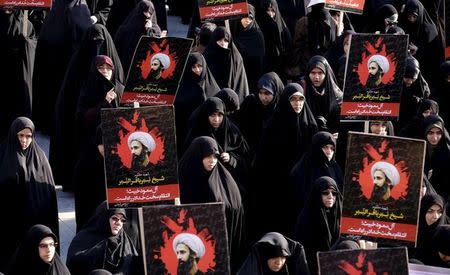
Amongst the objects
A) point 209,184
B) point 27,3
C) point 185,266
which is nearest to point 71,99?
point 27,3

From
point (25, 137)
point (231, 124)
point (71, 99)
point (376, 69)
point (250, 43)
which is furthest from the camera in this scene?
point (250, 43)

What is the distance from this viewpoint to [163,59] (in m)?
12.2

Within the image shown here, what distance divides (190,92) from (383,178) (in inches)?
153

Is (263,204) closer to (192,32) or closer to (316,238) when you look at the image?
(316,238)

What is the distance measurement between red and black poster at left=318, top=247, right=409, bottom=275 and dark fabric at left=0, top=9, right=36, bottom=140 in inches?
247

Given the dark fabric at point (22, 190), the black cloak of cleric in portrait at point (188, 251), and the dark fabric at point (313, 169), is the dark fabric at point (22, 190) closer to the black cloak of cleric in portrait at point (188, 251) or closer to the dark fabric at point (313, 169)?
the dark fabric at point (313, 169)

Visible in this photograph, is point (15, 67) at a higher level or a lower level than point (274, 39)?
lower

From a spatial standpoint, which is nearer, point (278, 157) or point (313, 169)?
point (313, 169)

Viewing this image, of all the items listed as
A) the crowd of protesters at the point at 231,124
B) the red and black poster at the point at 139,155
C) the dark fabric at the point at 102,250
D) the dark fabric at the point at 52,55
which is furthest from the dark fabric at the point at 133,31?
the red and black poster at the point at 139,155

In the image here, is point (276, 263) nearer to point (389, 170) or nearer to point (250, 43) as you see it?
point (389, 170)

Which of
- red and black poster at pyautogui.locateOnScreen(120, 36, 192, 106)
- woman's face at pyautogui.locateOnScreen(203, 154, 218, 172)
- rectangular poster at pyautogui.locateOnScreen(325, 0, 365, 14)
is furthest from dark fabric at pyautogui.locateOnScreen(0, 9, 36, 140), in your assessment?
woman's face at pyautogui.locateOnScreen(203, 154, 218, 172)

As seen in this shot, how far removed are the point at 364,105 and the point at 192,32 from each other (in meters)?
4.44

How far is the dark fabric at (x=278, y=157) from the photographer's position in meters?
12.9

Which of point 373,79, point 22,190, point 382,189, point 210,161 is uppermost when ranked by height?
point 373,79
